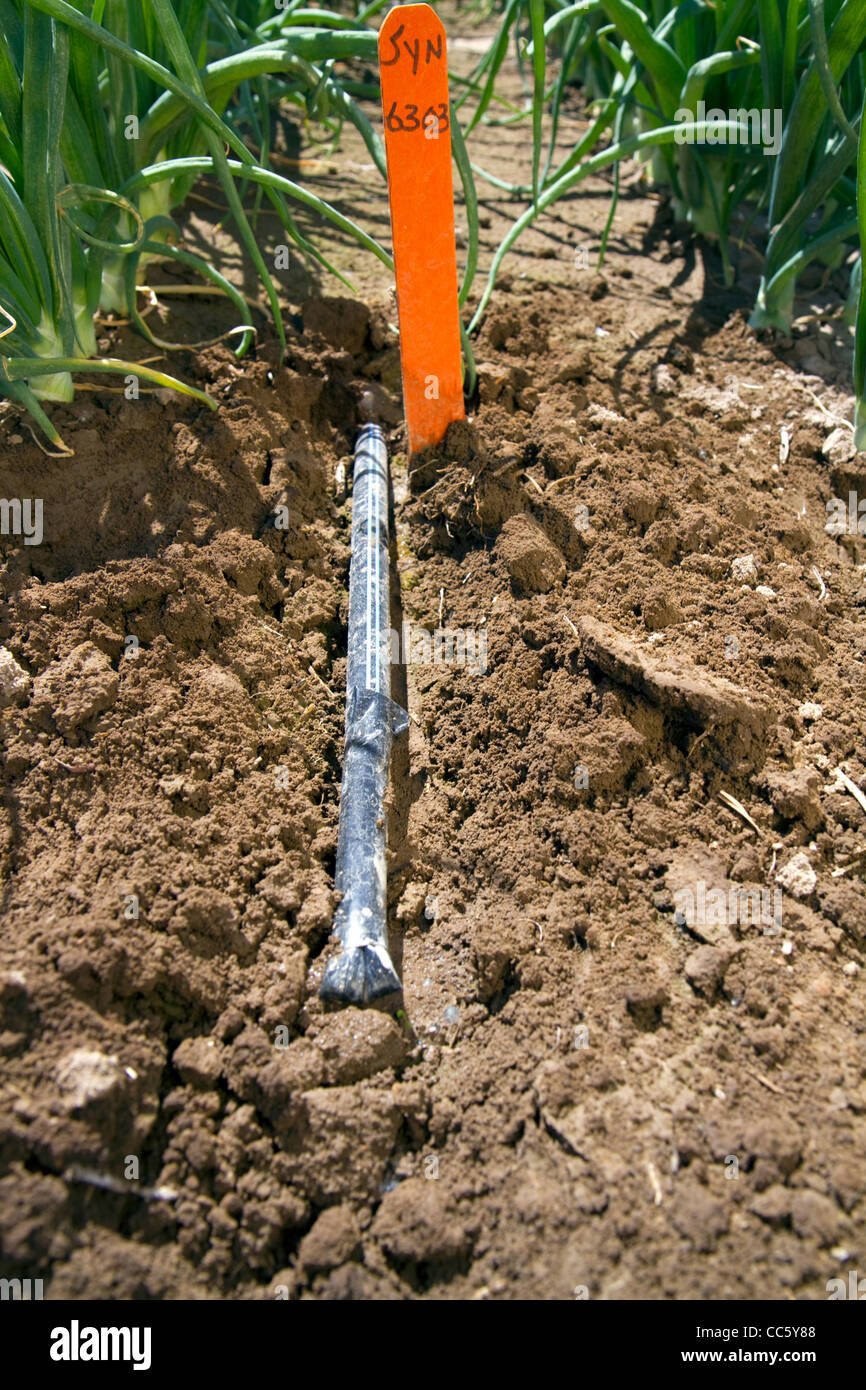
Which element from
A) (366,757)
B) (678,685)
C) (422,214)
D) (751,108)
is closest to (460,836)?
(366,757)

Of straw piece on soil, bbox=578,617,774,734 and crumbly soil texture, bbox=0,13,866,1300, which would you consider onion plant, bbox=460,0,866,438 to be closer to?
crumbly soil texture, bbox=0,13,866,1300

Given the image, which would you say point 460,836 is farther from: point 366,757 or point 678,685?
point 678,685

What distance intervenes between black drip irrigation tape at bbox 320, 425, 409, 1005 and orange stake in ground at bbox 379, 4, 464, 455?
171mm

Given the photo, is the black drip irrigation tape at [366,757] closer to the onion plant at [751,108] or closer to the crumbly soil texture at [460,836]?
the crumbly soil texture at [460,836]

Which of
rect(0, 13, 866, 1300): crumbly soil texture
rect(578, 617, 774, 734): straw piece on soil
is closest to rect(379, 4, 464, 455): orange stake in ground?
rect(0, 13, 866, 1300): crumbly soil texture

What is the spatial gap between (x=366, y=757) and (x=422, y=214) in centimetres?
94

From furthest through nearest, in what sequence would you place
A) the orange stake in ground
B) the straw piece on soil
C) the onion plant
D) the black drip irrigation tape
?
the onion plant < the orange stake in ground < the straw piece on soil < the black drip irrigation tape

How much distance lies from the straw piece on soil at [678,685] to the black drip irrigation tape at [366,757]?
34 centimetres

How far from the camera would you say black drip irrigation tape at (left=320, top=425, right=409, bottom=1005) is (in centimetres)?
112

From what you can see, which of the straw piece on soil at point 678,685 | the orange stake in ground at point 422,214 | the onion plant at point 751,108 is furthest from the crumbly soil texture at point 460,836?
the onion plant at point 751,108

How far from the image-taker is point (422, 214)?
1.53 m

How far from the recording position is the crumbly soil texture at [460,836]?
37.2 inches

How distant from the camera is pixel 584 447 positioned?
1672mm

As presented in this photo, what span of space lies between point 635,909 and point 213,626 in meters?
0.78
